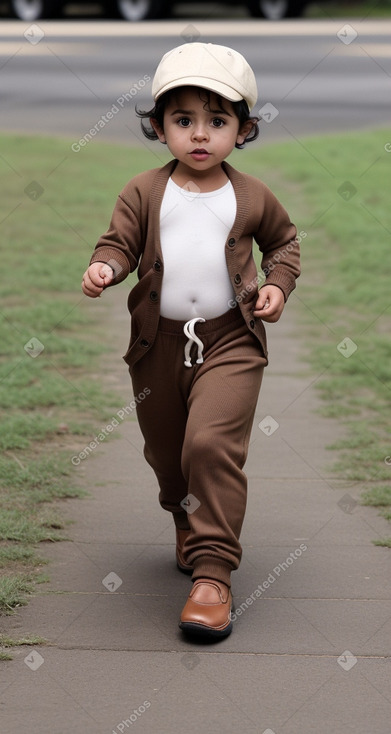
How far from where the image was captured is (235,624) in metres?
3.55

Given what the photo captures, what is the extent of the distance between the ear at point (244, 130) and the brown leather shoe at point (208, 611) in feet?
4.15

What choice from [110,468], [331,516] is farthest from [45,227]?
[331,516]

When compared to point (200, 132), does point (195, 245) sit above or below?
below

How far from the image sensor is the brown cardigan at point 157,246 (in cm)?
356

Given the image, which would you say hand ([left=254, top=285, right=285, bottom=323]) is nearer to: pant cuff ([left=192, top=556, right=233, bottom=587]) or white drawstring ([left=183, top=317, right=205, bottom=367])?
white drawstring ([left=183, top=317, right=205, bottom=367])

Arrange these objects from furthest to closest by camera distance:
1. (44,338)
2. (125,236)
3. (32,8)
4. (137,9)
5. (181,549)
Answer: (137,9), (32,8), (44,338), (181,549), (125,236)

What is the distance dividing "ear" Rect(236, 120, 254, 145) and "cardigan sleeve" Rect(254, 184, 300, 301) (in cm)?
15

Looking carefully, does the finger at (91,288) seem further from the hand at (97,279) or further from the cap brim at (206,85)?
the cap brim at (206,85)

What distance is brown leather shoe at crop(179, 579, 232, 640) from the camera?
11.1 ft

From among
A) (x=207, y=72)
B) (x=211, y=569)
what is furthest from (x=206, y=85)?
(x=211, y=569)

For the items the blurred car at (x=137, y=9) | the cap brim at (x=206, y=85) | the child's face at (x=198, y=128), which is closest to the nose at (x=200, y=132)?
the child's face at (x=198, y=128)

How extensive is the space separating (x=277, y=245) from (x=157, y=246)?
1.25 feet

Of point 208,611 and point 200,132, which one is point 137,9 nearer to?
point 200,132

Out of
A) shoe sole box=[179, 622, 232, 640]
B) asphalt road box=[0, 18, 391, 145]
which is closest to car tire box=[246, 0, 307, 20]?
asphalt road box=[0, 18, 391, 145]
